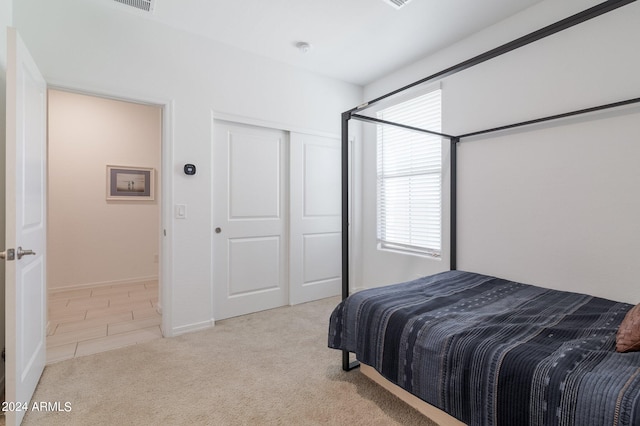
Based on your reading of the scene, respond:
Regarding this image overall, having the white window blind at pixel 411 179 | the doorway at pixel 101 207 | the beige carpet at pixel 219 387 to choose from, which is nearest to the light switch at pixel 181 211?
the beige carpet at pixel 219 387

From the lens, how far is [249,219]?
328 cm

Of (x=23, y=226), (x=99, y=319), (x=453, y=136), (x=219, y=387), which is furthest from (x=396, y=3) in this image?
(x=99, y=319)

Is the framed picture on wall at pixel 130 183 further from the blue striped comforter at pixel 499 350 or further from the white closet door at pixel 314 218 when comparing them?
the blue striped comforter at pixel 499 350

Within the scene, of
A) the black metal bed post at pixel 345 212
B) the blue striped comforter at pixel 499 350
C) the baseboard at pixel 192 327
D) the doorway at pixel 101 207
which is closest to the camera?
the blue striped comforter at pixel 499 350

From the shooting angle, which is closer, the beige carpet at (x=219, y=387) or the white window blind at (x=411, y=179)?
the beige carpet at (x=219, y=387)

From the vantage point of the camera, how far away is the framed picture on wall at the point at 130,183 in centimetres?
438

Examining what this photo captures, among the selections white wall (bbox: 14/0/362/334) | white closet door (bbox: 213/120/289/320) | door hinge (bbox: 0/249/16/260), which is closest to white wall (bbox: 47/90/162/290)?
white wall (bbox: 14/0/362/334)

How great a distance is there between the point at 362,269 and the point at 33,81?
351 centimetres

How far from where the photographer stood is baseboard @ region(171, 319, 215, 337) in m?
2.75

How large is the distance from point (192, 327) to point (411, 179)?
2.66m

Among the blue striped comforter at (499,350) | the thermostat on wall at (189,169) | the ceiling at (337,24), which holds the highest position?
the ceiling at (337,24)

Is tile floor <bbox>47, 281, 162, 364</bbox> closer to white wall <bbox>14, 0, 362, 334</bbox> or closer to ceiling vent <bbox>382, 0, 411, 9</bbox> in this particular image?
white wall <bbox>14, 0, 362, 334</bbox>

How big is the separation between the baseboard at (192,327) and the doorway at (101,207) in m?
0.78

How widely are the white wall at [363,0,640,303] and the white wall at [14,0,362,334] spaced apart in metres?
1.92
